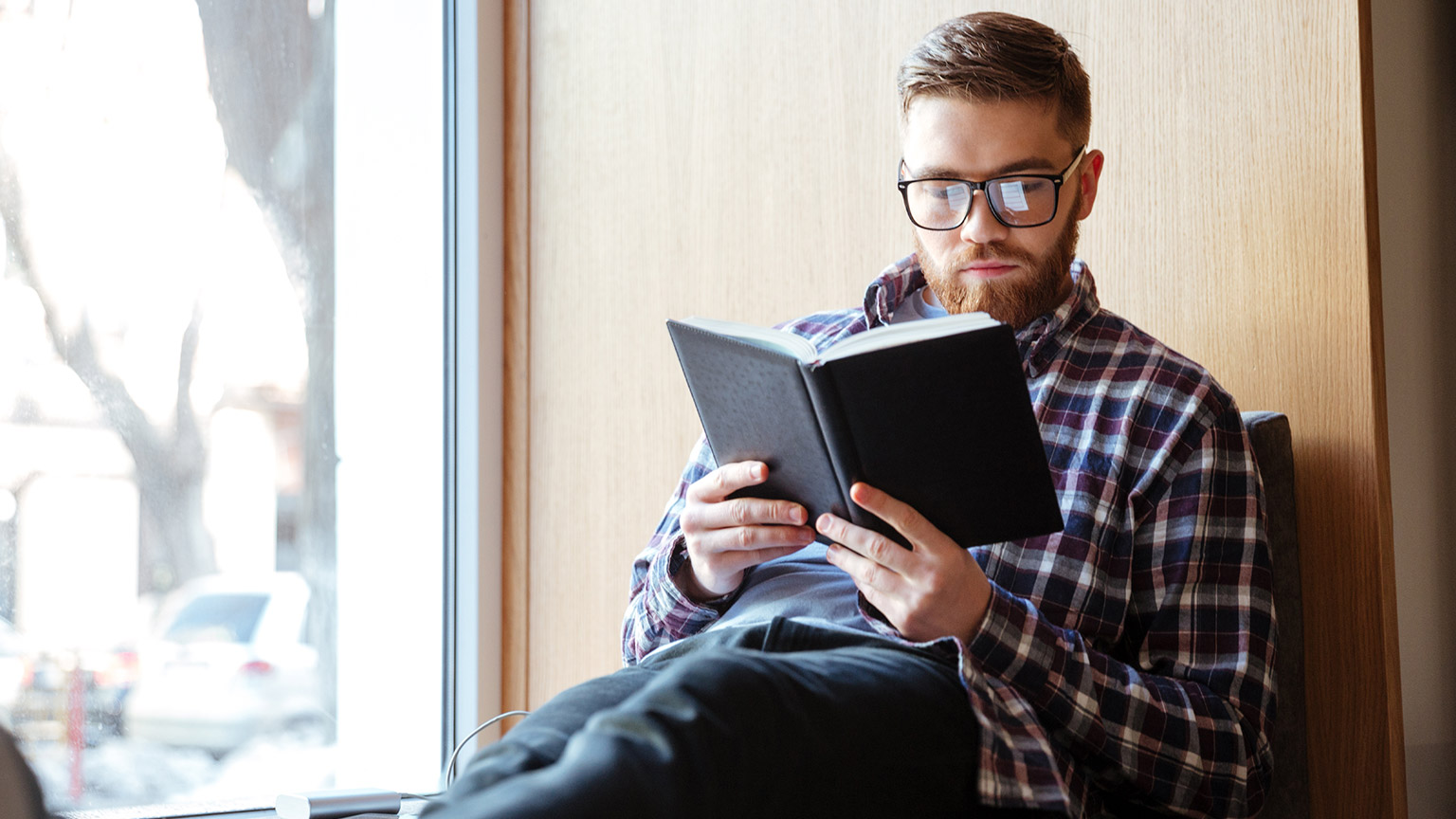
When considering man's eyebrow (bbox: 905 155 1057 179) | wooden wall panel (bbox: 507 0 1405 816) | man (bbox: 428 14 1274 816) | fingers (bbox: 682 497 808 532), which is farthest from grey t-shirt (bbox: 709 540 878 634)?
wooden wall panel (bbox: 507 0 1405 816)

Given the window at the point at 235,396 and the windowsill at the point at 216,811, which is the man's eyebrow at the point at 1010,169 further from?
the window at the point at 235,396

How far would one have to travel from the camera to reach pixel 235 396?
2084mm

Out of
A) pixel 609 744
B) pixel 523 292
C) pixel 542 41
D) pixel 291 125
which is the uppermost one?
pixel 542 41

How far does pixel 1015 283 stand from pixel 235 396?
1470 mm

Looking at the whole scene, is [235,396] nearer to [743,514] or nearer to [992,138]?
[743,514]

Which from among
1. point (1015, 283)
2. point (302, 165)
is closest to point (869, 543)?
point (1015, 283)

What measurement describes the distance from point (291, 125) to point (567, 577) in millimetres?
1000

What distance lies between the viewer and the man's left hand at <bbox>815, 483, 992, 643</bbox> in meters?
0.97

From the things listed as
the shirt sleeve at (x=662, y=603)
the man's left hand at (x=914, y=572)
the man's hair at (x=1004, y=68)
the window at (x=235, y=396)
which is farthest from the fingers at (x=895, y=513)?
the window at (x=235, y=396)

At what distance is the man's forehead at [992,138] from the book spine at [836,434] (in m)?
0.39

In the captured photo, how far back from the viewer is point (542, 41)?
2.36 meters

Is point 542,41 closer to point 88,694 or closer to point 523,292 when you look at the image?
point 523,292

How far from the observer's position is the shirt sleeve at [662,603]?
121cm

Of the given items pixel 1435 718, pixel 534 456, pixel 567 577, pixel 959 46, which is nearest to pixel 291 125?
pixel 534 456
